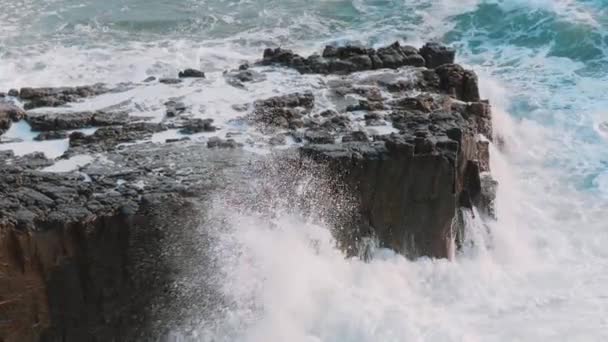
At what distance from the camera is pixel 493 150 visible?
1296 cm

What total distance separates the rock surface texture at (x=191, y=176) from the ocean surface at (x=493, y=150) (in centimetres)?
35

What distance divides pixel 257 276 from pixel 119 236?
150 cm

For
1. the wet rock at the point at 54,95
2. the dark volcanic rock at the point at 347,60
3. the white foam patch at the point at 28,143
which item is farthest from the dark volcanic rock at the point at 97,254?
the dark volcanic rock at the point at 347,60

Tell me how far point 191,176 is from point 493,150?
5.51m

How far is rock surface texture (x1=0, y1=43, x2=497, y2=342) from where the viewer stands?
8398mm

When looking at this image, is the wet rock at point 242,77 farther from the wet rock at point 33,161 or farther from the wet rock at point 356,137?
the wet rock at point 33,161

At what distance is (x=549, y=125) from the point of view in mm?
14953

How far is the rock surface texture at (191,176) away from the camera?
27.6 feet

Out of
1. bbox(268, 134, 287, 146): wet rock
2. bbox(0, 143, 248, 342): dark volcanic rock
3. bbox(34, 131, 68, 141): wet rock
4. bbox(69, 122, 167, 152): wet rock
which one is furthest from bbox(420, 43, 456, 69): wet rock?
bbox(34, 131, 68, 141): wet rock

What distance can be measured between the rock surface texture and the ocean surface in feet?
1.14

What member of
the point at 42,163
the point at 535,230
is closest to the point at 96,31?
the point at 42,163

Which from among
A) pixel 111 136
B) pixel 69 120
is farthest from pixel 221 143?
pixel 69 120

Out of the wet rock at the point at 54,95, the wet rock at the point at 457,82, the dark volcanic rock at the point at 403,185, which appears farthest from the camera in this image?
the wet rock at the point at 457,82

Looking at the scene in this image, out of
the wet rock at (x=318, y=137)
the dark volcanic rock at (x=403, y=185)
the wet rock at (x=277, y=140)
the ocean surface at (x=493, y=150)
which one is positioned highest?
the wet rock at (x=318, y=137)
